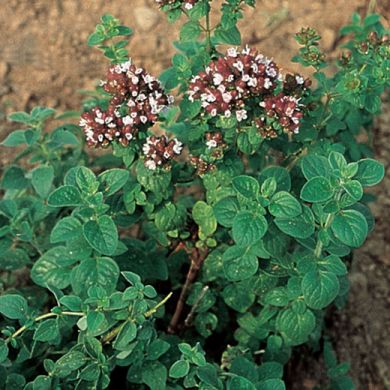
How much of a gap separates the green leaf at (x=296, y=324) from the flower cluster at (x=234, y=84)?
1.92 feet

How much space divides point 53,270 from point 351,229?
33.8 inches

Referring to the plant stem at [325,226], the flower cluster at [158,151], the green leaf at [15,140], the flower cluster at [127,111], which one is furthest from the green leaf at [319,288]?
the green leaf at [15,140]

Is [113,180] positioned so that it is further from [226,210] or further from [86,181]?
→ [226,210]

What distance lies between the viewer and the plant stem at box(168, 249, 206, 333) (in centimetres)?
248

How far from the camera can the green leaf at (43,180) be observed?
8.26 feet

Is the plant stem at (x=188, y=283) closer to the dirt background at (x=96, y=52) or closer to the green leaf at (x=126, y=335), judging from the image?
the green leaf at (x=126, y=335)

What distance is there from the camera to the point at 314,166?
2.05 m

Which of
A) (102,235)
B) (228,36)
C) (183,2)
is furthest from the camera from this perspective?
(228,36)

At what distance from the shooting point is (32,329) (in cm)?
219

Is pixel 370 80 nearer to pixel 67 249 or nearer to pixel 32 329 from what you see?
pixel 67 249

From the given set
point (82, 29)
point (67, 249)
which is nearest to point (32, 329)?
point (67, 249)

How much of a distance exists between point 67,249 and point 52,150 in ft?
1.83

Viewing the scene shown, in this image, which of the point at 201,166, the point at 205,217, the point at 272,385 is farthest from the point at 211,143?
the point at 272,385

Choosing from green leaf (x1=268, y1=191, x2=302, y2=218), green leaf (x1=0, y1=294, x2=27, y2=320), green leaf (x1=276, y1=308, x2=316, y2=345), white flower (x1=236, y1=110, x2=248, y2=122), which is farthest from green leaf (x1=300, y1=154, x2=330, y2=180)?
green leaf (x1=0, y1=294, x2=27, y2=320)
